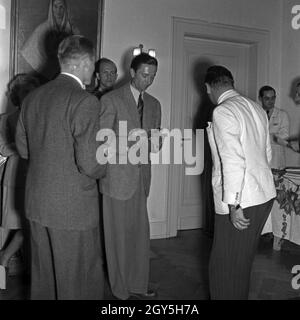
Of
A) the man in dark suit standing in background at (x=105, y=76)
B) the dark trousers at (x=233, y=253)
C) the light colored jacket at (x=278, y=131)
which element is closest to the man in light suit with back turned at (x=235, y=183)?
the dark trousers at (x=233, y=253)

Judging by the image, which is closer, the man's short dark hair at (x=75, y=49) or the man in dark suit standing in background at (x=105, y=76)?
the man's short dark hair at (x=75, y=49)

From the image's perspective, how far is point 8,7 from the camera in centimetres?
353

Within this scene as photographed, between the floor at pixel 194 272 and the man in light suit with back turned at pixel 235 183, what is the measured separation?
0.71 metres

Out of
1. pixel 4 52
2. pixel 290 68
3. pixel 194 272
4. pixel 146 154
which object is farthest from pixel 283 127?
pixel 4 52

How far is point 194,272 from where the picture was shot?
3348mm

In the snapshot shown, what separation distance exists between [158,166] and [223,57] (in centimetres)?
162

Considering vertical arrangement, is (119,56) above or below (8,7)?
below

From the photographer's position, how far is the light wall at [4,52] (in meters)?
3.53

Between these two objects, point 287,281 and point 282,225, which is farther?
point 282,225

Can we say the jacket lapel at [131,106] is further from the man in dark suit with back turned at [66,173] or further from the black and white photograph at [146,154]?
the man in dark suit with back turned at [66,173]

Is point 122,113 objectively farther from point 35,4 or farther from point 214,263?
point 35,4

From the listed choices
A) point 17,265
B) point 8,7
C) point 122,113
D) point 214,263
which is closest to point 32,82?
point 8,7

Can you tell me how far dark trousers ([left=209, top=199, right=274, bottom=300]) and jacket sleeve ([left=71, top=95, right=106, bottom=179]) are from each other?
2.59 ft

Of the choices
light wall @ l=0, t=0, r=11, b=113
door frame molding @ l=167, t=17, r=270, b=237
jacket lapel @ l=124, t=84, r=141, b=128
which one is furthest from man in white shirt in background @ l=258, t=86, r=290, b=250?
light wall @ l=0, t=0, r=11, b=113
